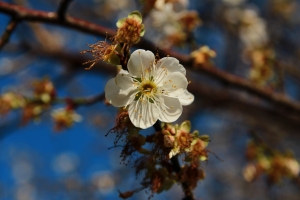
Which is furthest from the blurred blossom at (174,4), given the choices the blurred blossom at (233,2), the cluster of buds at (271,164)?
the blurred blossom at (233,2)

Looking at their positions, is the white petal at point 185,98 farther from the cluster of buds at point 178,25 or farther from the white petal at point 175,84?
the cluster of buds at point 178,25

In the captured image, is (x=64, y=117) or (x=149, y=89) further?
(x=64, y=117)

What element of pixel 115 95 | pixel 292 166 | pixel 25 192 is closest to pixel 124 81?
pixel 115 95

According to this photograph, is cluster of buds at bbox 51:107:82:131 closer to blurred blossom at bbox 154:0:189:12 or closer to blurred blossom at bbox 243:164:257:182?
blurred blossom at bbox 154:0:189:12

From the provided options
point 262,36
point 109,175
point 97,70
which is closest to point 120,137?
point 97,70

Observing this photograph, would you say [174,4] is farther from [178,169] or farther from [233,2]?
[233,2]

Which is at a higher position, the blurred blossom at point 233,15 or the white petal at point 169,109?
the white petal at point 169,109

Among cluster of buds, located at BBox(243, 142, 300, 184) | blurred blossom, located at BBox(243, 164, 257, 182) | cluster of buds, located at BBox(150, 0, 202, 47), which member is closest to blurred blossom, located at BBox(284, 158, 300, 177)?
cluster of buds, located at BBox(243, 142, 300, 184)
